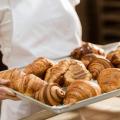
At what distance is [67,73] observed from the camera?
0.82m

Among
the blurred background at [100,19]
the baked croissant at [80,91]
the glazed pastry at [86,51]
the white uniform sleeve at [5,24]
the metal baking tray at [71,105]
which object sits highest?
the white uniform sleeve at [5,24]

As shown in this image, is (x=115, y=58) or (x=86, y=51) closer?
(x=115, y=58)

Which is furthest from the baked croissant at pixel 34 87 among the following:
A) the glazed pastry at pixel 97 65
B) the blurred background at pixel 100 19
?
the blurred background at pixel 100 19

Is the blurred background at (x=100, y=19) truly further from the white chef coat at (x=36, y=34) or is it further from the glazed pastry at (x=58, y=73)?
the glazed pastry at (x=58, y=73)

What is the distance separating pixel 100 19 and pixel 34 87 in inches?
87.6

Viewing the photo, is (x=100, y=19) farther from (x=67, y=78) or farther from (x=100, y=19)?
(x=67, y=78)

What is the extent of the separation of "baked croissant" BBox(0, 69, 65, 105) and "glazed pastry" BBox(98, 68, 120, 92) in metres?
0.09

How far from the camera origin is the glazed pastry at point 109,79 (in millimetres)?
755

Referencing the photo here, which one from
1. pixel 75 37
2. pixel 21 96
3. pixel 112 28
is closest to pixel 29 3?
pixel 75 37

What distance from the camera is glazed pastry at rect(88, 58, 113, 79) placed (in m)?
0.84

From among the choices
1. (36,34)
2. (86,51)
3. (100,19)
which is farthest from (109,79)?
(100,19)

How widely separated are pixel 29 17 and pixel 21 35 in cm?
5

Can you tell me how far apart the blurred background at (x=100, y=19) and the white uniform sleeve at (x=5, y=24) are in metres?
1.86

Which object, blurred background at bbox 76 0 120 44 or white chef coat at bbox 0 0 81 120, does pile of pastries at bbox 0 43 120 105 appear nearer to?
white chef coat at bbox 0 0 81 120
